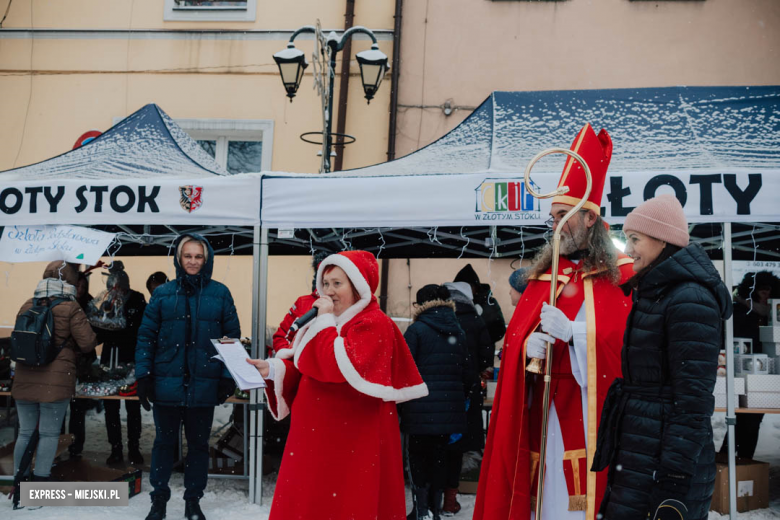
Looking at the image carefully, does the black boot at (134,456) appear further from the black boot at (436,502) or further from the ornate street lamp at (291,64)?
the ornate street lamp at (291,64)

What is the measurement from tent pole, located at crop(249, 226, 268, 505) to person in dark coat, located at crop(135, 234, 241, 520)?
44cm

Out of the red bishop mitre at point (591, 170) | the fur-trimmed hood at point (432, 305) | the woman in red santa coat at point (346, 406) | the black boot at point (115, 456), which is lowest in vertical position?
the black boot at point (115, 456)

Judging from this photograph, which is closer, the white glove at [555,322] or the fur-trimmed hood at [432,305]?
the white glove at [555,322]

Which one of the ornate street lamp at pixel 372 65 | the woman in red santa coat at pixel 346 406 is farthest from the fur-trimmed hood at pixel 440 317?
the ornate street lamp at pixel 372 65

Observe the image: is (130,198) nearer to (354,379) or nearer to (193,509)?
(193,509)

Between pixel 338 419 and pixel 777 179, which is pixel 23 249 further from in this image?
pixel 777 179

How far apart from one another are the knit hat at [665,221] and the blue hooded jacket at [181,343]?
328cm

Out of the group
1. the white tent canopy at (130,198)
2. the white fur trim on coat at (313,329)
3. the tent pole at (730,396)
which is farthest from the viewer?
the white tent canopy at (130,198)

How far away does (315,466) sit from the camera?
301cm

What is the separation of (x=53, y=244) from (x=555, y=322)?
406 centimetres

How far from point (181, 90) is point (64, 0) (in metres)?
2.55

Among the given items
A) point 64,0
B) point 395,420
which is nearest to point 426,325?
point 395,420

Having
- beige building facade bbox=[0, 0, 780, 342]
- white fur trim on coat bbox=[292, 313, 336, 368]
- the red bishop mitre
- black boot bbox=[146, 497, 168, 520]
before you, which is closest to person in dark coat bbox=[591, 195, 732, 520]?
the red bishop mitre

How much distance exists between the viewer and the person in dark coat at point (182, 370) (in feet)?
15.9
